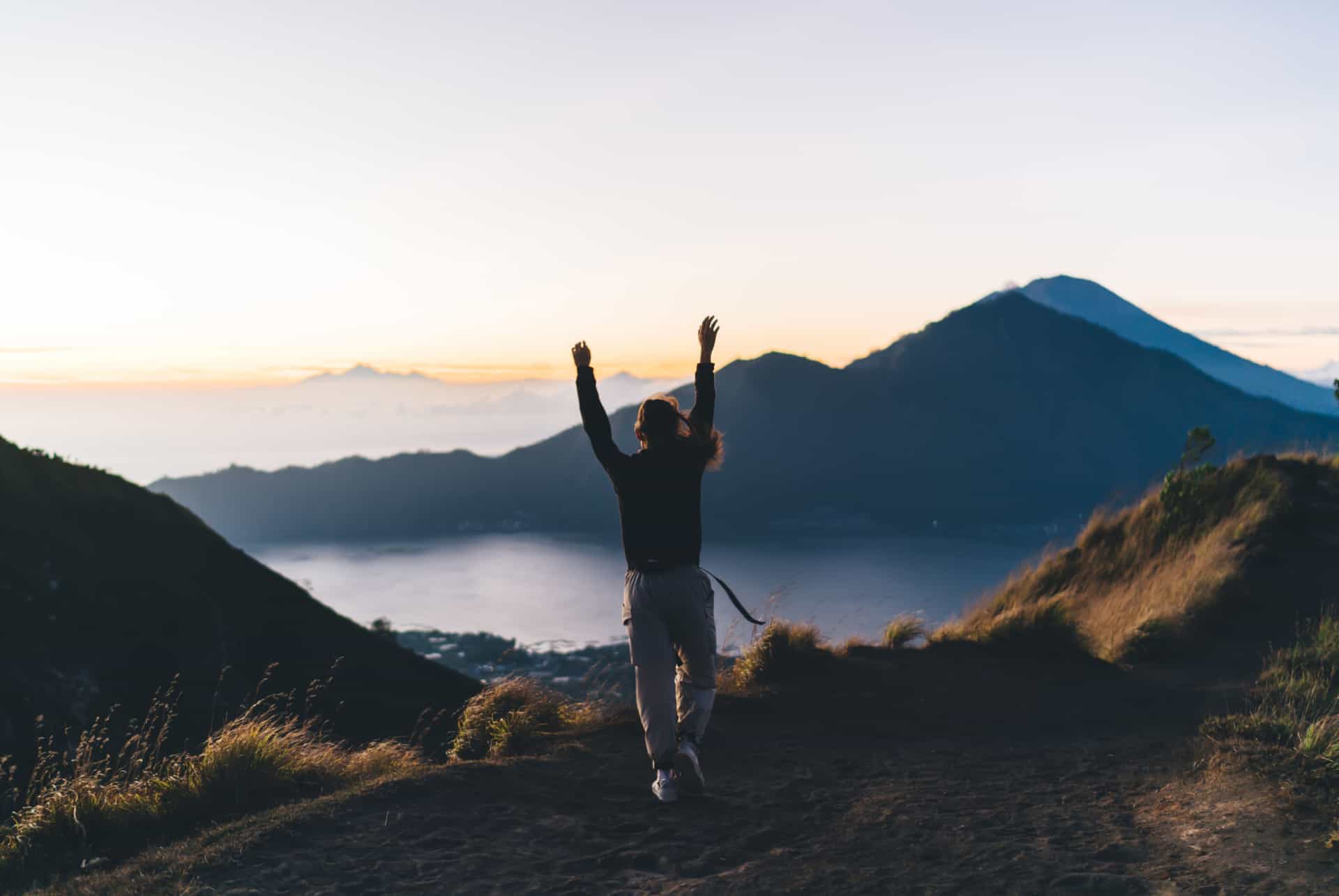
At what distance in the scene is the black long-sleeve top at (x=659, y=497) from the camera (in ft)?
15.0

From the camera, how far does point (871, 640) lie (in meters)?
9.52

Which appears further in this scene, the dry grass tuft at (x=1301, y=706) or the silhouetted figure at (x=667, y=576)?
the dry grass tuft at (x=1301, y=706)

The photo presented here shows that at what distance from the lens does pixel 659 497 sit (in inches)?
181

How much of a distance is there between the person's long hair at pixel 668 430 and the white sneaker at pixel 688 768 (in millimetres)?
1520

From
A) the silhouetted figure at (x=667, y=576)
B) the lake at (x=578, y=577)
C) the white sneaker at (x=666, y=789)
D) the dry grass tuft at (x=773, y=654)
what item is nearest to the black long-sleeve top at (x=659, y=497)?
the silhouetted figure at (x=667, y=576)

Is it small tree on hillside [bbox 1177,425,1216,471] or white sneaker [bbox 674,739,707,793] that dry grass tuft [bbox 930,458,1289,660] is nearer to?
small tree on hillside [bbox 1177,425,1216,471]

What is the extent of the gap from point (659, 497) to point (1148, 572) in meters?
9.06

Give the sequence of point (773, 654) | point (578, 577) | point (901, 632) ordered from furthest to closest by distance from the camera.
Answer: point (578, 577)
point (901, 632)
point (773, 654)

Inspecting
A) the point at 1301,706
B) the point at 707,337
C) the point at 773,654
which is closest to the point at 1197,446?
the point at 1301,706

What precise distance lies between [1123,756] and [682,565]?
11.0 feet

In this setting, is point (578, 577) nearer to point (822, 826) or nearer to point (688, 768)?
point (688, 768)

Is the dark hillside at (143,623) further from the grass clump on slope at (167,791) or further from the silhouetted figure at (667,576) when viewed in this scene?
the silhouetted figure at (667,576)

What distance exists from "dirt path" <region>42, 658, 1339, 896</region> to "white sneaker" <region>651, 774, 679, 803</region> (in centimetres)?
6

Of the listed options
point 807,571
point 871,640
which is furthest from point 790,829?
point 807,571
